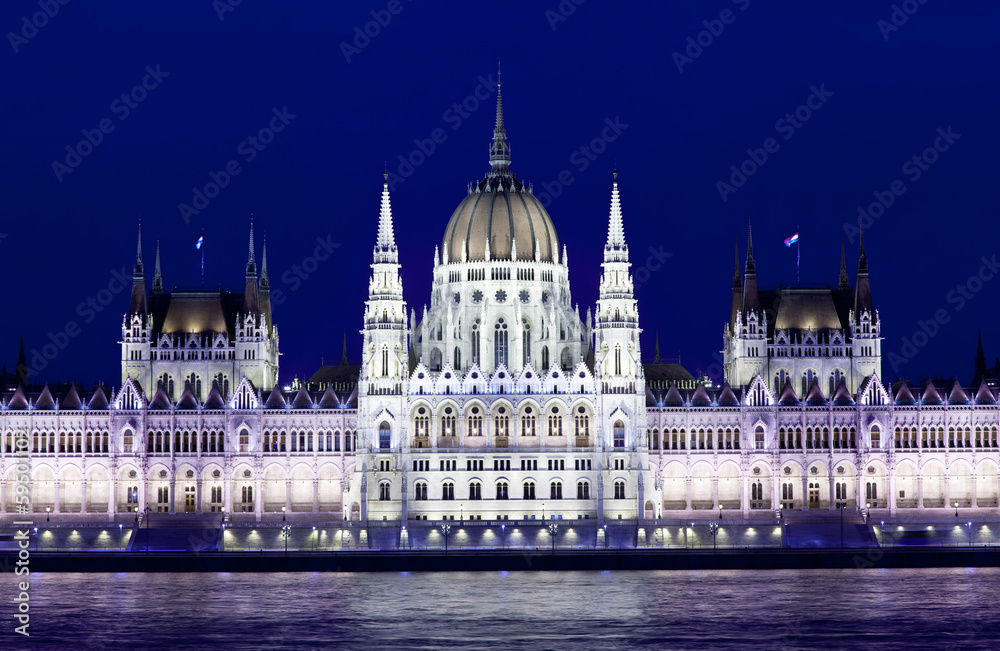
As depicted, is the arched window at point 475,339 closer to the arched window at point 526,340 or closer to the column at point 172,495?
the arched window at point 526,340

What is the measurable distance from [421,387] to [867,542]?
1562 inches

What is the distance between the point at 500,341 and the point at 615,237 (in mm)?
14375

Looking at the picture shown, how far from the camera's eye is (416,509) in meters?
186

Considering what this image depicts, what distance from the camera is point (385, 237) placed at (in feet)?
636

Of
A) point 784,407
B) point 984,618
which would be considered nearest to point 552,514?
point 784,407

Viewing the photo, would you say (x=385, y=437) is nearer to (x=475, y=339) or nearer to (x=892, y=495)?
(x=475, y=339)

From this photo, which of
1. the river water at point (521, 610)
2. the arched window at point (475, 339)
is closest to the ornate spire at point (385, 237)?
the arched window at point (475, 339)

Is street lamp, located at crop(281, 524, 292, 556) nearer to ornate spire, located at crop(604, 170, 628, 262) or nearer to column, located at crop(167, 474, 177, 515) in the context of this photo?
column, located at crop(167, 474, 177, 515)

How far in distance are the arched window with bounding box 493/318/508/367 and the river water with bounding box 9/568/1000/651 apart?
37353 mm

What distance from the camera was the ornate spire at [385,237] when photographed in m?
193

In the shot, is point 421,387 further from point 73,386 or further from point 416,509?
point 73,386

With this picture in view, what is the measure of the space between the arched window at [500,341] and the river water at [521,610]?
123ft

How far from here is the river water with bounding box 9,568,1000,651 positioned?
130 metres

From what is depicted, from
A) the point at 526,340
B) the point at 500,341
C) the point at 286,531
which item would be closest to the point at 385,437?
the point at 286,531
